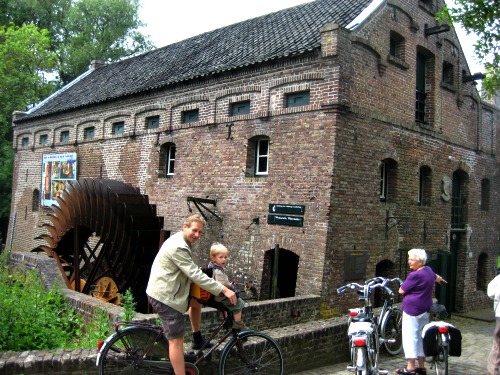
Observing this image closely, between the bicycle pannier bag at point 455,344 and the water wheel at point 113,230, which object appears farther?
the water wheel at point 113,230

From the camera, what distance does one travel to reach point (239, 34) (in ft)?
50.0

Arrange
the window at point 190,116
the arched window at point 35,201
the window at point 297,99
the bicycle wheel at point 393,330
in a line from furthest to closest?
the arched window at point 35,201
the window at point 190,116
the window at point 297,99
the bicycle wheel at point 393,330

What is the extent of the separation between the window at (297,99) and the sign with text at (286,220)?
8.28 feet

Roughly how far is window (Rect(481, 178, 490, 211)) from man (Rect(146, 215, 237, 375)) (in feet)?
45.5

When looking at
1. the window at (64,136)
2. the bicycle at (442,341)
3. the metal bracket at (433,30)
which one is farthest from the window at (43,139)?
the bicycle at (442,341)

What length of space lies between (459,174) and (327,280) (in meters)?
7.39

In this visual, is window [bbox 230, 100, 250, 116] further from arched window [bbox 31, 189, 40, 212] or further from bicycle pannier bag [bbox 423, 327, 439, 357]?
arched window [bbox 31, 189, 40, 212]

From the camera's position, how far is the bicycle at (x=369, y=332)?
5238 millimetres

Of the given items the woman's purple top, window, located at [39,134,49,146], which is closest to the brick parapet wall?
the woman's purple top

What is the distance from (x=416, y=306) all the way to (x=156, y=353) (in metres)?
3.25

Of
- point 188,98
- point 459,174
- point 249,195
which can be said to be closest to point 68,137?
point 188,98

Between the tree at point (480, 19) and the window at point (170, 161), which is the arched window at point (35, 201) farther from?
the tree at point (480, 19)

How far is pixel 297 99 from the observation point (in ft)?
35.2

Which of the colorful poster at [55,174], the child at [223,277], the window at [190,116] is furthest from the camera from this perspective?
the colorful poster at [55,174]
